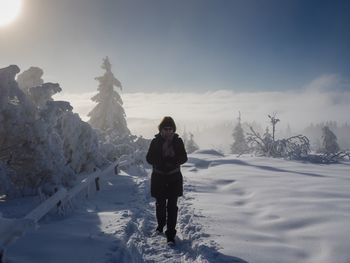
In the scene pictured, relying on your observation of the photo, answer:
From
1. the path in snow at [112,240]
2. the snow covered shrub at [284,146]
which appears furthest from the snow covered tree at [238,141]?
the path in snow at [112,240]

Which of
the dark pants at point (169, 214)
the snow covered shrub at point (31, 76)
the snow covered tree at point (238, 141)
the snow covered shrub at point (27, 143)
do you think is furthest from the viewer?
the snow covered tree at point (238, 141)

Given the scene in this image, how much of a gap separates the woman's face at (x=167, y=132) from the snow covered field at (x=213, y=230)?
182cm

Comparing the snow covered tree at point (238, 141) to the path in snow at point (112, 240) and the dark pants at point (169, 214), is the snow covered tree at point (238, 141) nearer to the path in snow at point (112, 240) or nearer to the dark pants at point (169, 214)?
the path in snow at point (112, 240)

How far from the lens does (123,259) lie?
462 centimetres

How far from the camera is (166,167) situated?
6246mm

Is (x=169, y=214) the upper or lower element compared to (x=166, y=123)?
lower

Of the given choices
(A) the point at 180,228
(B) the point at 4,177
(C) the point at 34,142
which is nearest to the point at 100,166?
(C) the point at 34,142

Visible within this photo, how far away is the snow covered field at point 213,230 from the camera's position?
186 inches

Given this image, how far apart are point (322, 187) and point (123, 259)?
279 inches

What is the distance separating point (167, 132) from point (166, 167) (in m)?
0.65

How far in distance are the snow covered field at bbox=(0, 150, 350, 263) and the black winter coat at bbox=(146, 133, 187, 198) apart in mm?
834

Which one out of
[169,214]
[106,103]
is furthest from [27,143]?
[106,103]

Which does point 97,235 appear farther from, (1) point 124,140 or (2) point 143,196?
(1) point 124,140

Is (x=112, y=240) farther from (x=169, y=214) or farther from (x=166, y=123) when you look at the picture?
(x=166, y=123)
